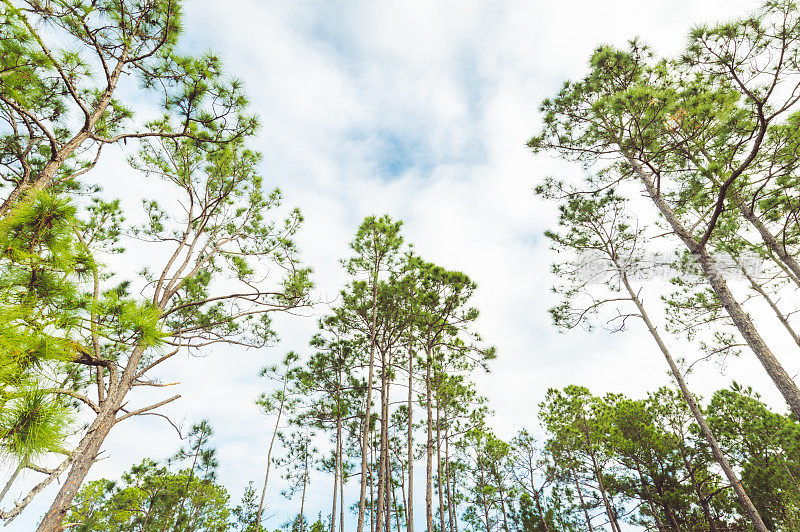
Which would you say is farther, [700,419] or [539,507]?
[539,507]

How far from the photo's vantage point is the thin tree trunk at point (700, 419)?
259 inches

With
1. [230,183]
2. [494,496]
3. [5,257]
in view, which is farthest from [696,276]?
[494,496]

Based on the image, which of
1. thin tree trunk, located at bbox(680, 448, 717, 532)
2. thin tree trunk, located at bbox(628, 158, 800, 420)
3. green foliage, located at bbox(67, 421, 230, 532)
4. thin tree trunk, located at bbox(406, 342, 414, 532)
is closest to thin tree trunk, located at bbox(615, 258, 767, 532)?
thin tree trunk, located at bbox(680, 448, 717, 532)

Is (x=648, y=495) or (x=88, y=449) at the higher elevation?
(x=88, y=449)

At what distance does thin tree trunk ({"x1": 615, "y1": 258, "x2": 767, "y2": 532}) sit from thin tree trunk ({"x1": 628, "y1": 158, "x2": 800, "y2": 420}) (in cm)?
345

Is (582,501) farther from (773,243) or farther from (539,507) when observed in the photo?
(773,243)

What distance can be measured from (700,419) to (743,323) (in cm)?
461

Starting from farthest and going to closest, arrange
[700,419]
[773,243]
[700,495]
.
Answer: [700,495] → [700,419] → [773,243]

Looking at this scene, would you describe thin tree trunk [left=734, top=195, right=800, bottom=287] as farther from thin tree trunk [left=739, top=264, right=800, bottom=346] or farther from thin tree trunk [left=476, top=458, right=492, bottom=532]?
thin tree trunk [left=476, top=458, right=492, bottom=532]

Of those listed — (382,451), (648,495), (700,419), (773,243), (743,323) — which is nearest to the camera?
(743,323)

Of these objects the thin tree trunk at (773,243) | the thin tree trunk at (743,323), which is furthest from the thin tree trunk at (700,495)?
the thin tree trunk at (743,323)

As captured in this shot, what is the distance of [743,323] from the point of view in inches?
199

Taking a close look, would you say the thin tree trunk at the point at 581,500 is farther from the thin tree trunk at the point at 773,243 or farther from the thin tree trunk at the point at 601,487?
the thin tree trunk at the point at 773,243

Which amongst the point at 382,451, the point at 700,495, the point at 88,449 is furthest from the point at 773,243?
the point at 88,449
